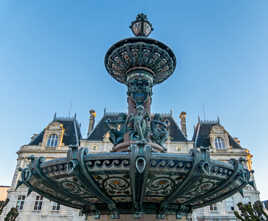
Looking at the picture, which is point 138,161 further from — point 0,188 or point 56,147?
point 0,188

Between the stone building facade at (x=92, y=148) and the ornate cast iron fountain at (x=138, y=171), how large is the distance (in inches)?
793

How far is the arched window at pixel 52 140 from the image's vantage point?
2886 cm

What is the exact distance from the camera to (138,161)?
3.65 m

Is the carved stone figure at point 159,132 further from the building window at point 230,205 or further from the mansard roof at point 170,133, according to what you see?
the building window at point 230,205

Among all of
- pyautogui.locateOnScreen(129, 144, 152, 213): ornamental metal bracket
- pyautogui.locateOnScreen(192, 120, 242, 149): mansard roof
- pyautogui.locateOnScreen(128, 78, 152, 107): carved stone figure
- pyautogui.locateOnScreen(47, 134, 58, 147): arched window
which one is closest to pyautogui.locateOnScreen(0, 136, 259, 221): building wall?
pyautogui.locateOnScreen(47, 134, 58, 147): arched window

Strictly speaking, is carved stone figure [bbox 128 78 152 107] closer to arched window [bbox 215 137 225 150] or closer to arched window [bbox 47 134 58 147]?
arched window [bbox 47 134 58 147]

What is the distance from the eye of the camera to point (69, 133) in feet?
103

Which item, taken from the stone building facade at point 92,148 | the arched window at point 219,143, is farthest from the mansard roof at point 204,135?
the arched window at point 219,143

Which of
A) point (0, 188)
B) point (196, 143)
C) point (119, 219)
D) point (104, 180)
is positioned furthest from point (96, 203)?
point (0, 188)

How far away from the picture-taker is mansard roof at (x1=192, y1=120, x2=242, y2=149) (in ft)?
97.2

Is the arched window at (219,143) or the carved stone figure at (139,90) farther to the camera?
the arched window at (219,143)

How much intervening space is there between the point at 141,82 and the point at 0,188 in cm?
4548

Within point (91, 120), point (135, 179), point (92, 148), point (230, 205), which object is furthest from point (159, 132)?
point (91, 120)

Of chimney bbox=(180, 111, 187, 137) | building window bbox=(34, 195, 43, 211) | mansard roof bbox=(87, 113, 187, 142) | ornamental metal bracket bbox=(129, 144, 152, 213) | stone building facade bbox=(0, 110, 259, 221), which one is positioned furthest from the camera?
chimney bbox=(180, 111, 187, 137)
